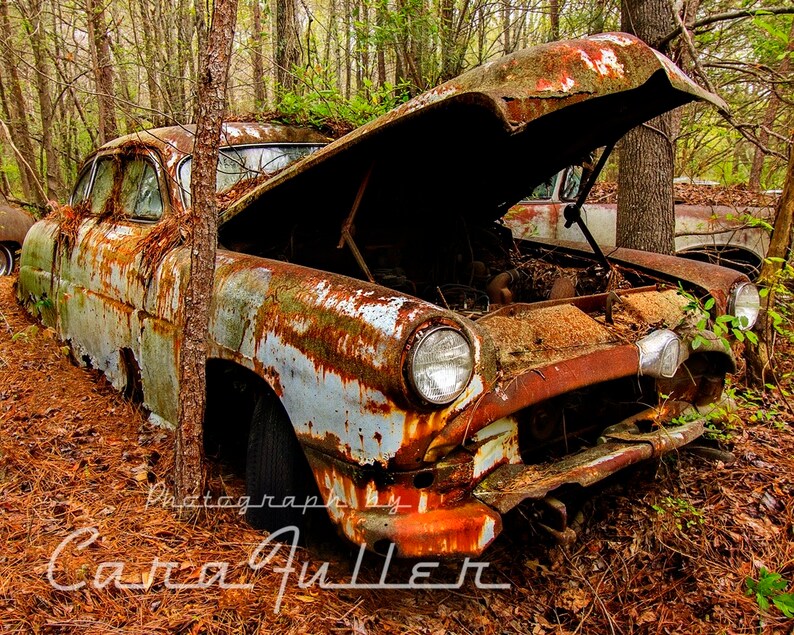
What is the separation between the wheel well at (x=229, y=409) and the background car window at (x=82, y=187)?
2334mm

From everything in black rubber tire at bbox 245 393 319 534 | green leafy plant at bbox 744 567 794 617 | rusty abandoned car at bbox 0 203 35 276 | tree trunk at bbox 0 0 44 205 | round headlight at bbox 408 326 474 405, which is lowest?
green leafy plant at bbox 744 567 794 617

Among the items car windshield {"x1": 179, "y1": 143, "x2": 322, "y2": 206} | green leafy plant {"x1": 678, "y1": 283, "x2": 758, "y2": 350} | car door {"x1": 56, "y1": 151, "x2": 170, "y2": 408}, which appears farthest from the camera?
car windshield {"x1": 179, "y1": 143, "x2": 322, "y2": 206}

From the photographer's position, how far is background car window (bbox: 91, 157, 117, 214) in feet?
12.7

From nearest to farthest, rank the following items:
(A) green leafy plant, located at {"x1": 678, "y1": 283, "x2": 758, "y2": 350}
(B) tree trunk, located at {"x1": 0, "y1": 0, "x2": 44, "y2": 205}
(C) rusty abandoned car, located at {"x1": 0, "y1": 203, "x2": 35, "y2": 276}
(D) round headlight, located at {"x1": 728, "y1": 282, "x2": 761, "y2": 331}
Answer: (A) green leafy plant, located at {"x1": 678, "y1": 283, "x2": 758, "y2": 350} → (D) round headlight, located at {"x1": 728, "y1": 282, "x2": 761, "y2": 331} → (C) rusty abandoned car, located at {"x1": 0, "y1": 203, "x2": 35, "y2": 276} → (B) tree trunk, located at {"x1": 0, "y1": 0, "x2": 44, "y2": 205}

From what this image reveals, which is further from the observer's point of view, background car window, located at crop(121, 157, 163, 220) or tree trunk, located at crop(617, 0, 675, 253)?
tree trunk, located at crop(617, 0, 675, 253)

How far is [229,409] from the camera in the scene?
2.72 meters

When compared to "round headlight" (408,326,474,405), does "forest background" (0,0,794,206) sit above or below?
above

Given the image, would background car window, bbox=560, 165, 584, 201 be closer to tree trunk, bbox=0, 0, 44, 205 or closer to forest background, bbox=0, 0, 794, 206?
forest background, bbox=0, 0, 794, 206

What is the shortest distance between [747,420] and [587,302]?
5.24 feet

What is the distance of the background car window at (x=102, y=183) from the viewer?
3871 mm

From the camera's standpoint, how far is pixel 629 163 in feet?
14.3

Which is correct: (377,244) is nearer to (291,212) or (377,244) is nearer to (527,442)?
(291,212)

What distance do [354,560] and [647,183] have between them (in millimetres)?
3395

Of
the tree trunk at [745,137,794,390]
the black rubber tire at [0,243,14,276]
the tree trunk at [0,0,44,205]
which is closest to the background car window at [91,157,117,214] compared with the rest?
the tree trunk at [745,137,794,390]
